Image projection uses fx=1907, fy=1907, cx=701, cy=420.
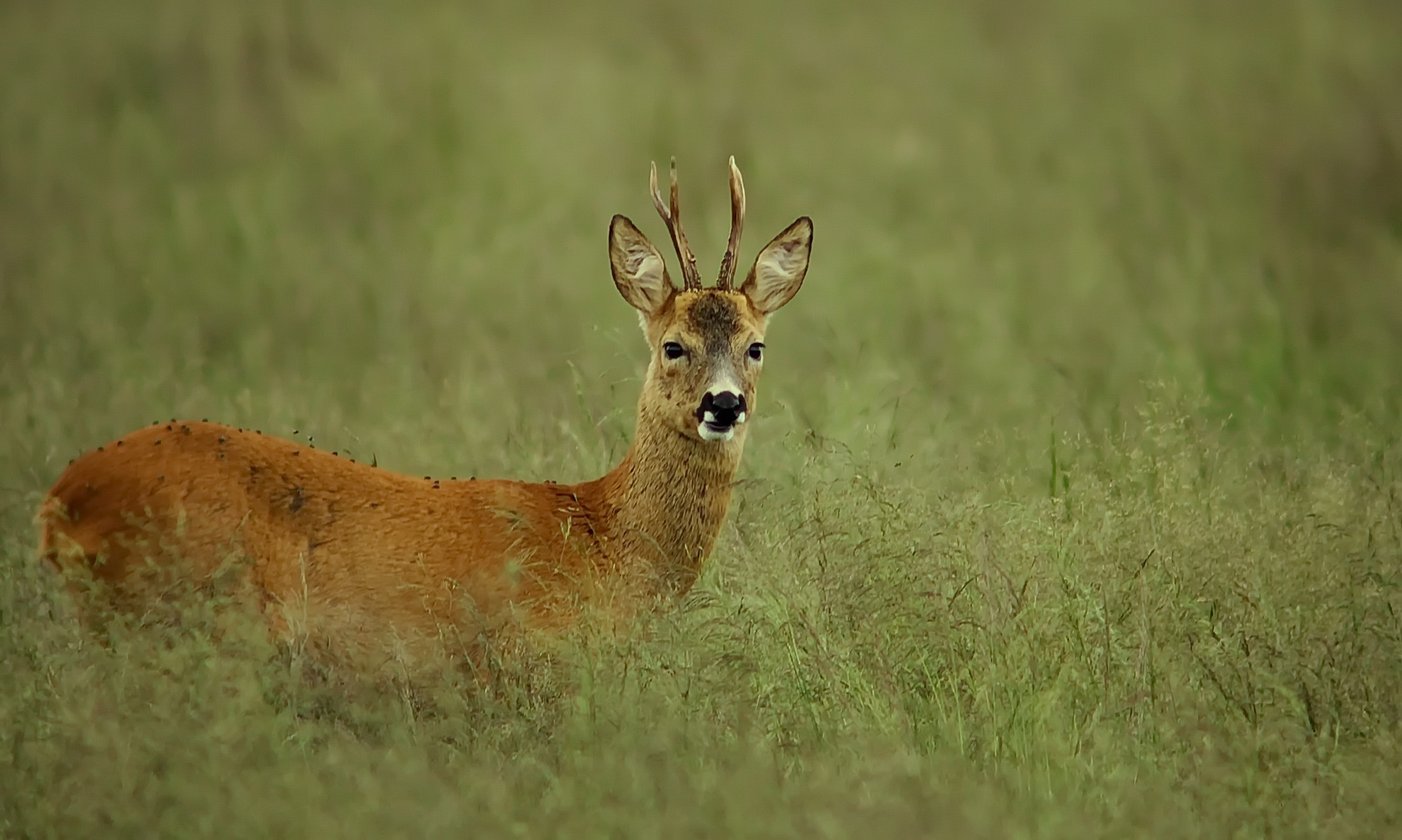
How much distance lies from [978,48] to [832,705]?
Answer: 402 inches

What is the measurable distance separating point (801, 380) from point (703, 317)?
2932 mm

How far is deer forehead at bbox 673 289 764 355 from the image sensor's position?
230 inches

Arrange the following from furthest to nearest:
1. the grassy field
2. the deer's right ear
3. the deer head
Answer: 1. the deer's right ear
2. the deer head
3. the grassy field

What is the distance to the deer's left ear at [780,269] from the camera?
618 centimetres

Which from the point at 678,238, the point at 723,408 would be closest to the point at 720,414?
the point at 723,408

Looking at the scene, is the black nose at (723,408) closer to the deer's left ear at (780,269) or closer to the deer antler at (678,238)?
the deer antler at (678,238)

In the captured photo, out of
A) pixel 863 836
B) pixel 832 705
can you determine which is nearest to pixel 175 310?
pixel 832 705

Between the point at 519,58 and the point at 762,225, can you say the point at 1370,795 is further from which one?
the point at 519,58

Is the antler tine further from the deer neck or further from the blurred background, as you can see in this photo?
the blurred background

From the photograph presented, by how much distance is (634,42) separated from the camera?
14680 mm

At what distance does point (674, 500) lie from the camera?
18.8 feet

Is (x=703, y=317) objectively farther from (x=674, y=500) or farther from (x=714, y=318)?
(x=674, y=500)

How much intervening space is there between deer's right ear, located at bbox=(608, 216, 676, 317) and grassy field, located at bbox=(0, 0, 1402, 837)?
0.73 metres

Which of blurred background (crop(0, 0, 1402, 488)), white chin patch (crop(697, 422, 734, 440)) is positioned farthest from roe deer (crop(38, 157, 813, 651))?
blurred background (crop(0, 0, 1402, 488))
